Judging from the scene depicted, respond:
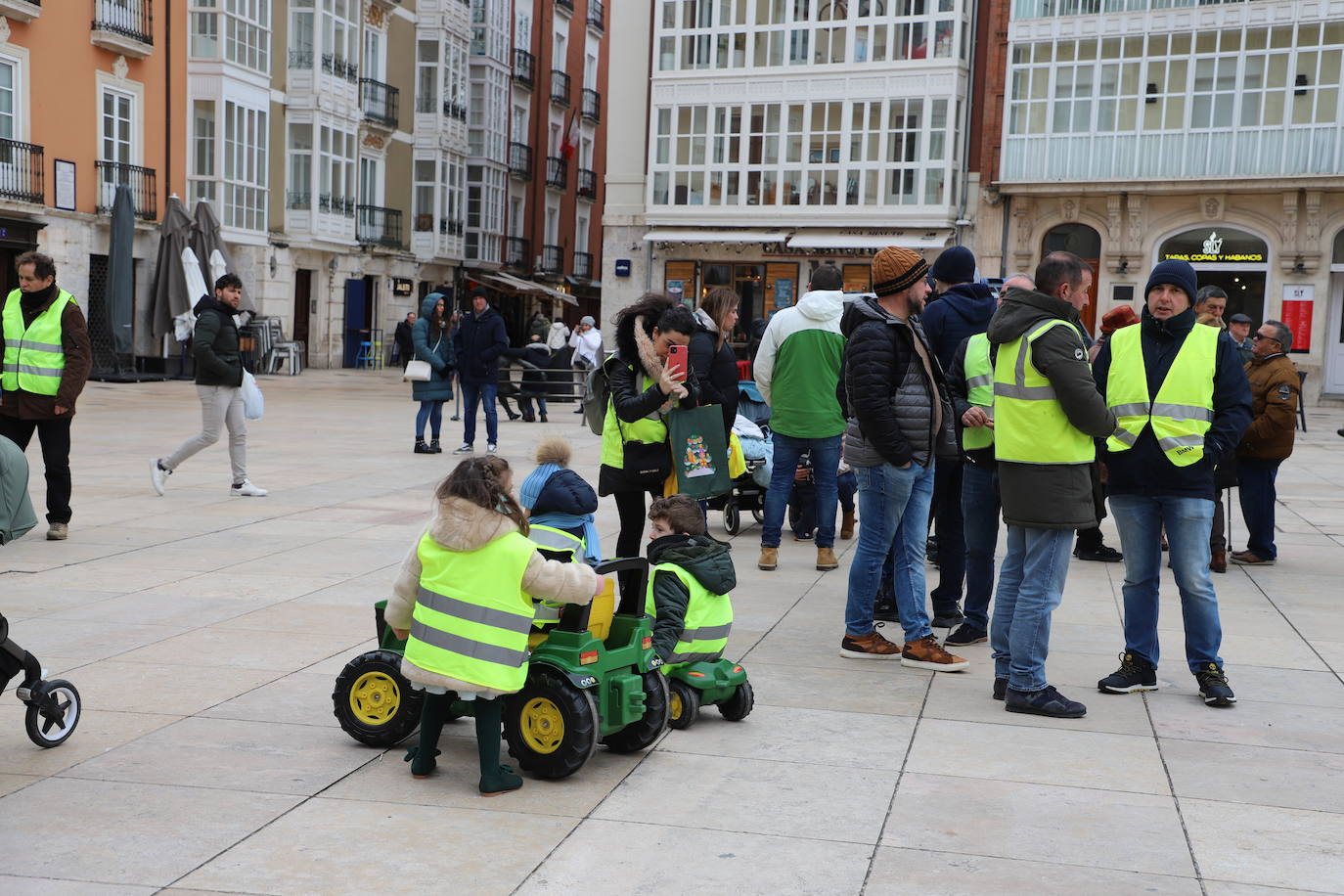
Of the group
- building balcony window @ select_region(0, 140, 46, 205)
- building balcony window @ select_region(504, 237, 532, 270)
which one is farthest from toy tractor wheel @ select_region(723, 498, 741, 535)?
building balcony window @ select_region(504, 237, 532, 270)

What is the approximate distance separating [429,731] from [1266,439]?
23.2 ft

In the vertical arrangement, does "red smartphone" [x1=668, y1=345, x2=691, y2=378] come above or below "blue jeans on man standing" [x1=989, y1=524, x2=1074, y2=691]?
above

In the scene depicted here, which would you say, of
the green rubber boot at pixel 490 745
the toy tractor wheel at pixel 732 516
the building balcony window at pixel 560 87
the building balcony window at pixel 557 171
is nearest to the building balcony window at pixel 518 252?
the building balcony window at pixel 557 171

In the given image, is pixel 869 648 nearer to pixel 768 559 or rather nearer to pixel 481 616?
pixel 768 559

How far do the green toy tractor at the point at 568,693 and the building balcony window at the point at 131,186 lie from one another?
2569 centimetres

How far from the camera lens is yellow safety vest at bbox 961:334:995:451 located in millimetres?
6609

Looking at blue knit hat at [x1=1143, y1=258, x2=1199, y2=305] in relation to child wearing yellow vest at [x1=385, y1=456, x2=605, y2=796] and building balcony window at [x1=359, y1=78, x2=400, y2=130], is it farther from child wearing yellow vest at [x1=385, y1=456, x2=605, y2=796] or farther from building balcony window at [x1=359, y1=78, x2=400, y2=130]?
building balcony window at [x1=359, y1=78, x2=400, y2=130]

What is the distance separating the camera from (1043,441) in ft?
18.3

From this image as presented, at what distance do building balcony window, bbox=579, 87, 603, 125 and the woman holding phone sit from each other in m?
50.7

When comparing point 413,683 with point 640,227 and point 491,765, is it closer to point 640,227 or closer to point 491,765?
point 491,765

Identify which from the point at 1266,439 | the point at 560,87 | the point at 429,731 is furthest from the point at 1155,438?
the point at 560,87

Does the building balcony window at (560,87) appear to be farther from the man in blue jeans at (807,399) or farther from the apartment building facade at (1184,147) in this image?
the man in blue jeans at (807,399)

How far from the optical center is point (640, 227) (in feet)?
132

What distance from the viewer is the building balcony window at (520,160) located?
1977 inches
